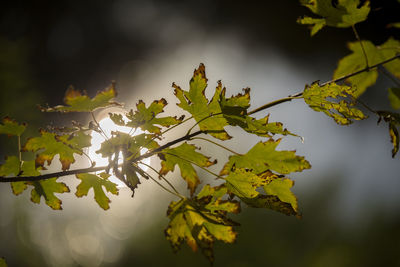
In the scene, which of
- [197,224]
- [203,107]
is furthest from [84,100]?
[197,224]

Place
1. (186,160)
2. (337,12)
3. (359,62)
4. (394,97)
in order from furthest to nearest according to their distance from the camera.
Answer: (359,62)
(394,97)
(337,12)
(186,160)

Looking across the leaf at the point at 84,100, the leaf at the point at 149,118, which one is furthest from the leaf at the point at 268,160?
the leaf at the point at 84,100

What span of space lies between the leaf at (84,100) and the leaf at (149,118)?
0.34 feet

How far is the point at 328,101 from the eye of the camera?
0.85m

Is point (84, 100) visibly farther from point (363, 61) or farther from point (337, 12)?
point (363, 61)

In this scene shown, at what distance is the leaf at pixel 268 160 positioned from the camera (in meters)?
0.84

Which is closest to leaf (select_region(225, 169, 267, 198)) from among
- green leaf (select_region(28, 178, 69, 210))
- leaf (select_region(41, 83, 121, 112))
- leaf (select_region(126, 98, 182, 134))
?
leaf (select_region(126, 98, 182, 134))

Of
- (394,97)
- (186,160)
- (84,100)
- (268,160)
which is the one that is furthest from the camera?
(394,97)

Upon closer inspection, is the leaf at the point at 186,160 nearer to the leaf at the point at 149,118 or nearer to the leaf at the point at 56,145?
the leaf at the point at 149,118

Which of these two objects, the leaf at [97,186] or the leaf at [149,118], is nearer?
the leaf at [149,118]

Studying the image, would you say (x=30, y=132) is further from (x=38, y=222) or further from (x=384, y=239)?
(x=384, y=239)

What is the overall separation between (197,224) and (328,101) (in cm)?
53

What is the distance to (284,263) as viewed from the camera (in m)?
13.9

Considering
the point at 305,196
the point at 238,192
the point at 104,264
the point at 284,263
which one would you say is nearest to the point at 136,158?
the point at 238,192
